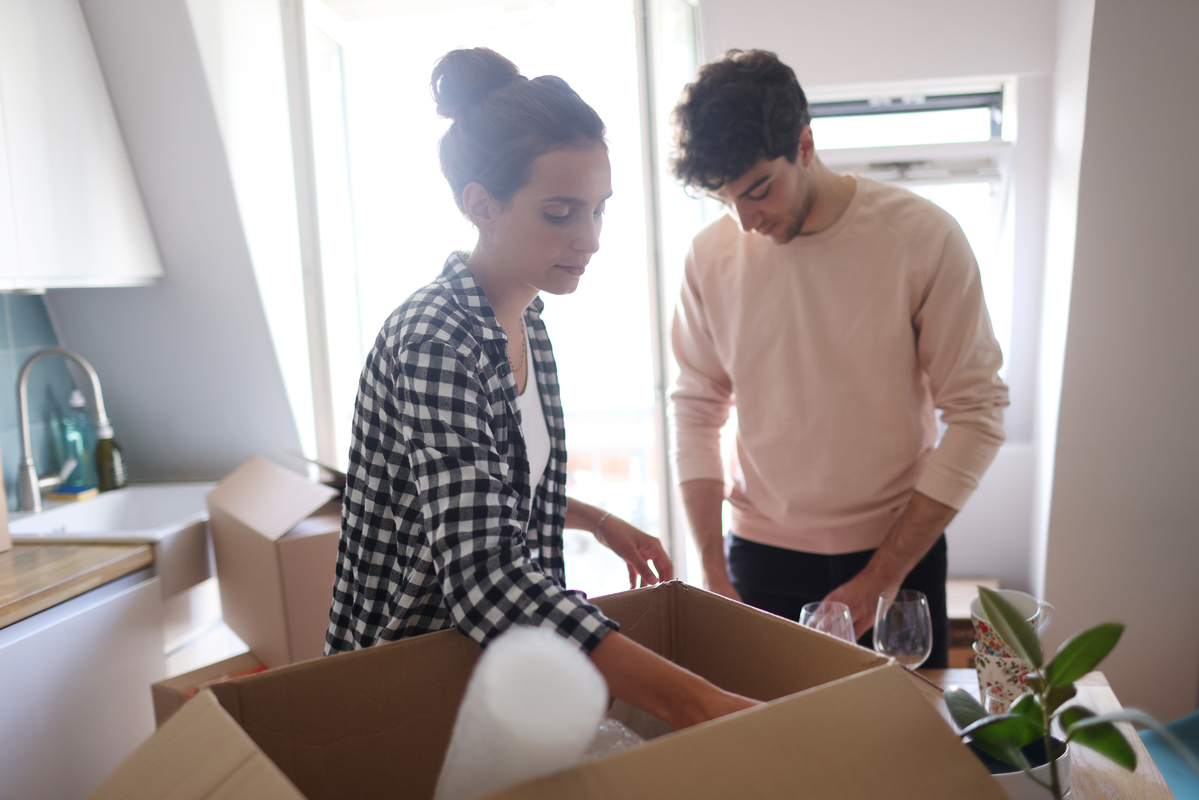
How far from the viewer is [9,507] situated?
2.13 meters

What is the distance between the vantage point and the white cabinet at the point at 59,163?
1.86 metres

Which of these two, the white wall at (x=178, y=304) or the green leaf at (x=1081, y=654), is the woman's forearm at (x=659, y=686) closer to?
the green leaf at (x=1081, y=654)

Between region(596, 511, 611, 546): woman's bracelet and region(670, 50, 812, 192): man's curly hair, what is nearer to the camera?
region(596, 511, 611, 546): woman's bracelet

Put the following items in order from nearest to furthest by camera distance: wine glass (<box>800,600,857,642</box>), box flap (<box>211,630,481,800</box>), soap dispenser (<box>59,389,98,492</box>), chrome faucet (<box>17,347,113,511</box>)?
1. box flap (<box>211,630,481,800</box>)
2. wine glass (<box>800,600,857,642</box>)
3. chrome faucet (<box>17,347,113,511</box>)
4. soap dispenser (<box>59,389,98,492</box>)

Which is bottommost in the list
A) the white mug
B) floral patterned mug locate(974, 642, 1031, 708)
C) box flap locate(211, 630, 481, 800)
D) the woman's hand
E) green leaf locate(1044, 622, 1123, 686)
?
floral patterned mug locate(974, 642, 1031, 708)

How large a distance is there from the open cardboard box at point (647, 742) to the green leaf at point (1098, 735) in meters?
0.06

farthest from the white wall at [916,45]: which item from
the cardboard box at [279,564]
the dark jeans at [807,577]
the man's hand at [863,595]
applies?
the cardboard box at [279,564]

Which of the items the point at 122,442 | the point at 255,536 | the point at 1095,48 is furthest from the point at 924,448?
the point at 122,442

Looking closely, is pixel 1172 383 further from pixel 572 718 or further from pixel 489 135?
pixel 572 718

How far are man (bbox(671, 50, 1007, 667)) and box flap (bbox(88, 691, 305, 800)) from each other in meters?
1.04

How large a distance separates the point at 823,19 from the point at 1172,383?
4.22 feet

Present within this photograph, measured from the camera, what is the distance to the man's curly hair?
4.26 ft

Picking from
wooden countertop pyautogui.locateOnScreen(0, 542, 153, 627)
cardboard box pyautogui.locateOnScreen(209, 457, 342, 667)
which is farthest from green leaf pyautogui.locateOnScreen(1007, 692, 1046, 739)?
wooden countertop pyautogui.locateOnScreen(0, 542, 153, 627)

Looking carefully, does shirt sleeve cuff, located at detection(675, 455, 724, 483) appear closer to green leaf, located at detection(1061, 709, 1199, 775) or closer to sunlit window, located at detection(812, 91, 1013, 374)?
green leaf, located at detection(1061, 709, 1199, 775)
